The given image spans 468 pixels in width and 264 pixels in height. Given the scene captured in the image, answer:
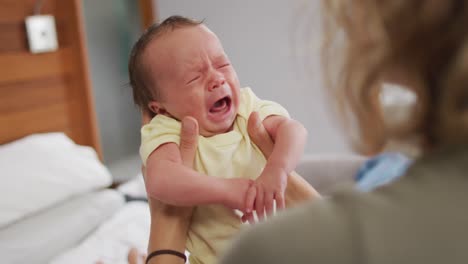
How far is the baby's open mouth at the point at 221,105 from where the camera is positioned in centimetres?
99

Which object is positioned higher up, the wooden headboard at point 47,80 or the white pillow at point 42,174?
the wooden headboard at point 47,80

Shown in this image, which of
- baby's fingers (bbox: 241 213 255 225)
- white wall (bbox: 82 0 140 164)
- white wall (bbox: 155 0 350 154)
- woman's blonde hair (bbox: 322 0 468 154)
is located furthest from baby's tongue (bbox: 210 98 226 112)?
white wall (bbox: 155 0 350 154)

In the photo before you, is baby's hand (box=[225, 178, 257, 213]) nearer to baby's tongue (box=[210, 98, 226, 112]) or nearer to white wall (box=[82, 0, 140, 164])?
baby's tongue (box=[210, 98, 226, 112])

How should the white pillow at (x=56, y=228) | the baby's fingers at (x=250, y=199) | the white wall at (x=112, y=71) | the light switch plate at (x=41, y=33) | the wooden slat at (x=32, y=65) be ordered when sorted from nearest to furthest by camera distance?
the baby's fingers at (x=250, y=199) < the white pillow at (x=56, y=228) < the wooden slat at (x=32, y=65) < the light switch plate at (x=41, y=33) < the white wall at (x=112, y=71)

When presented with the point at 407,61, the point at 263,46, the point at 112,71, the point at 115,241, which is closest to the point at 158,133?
the point at 407,61

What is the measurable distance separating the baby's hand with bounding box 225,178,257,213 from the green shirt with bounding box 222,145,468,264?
1.46 feet

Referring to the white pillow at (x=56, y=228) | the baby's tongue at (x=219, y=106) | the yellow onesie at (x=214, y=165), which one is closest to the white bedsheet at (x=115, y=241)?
the white pillow at (x=56, y=228)

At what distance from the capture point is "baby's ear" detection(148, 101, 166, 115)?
1.04 m

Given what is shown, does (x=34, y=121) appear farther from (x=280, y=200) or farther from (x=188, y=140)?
(x=280, y=200)

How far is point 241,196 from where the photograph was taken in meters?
0.88

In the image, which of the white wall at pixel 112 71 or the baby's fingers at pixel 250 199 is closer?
the baby's fingers at pixel 250 199

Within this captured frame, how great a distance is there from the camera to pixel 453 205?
0.41 metres

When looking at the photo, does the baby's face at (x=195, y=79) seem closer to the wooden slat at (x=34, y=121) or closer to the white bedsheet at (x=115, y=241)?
the white bedsheet at (x=115, y=241)

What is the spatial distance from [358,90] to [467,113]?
0.10 metres
